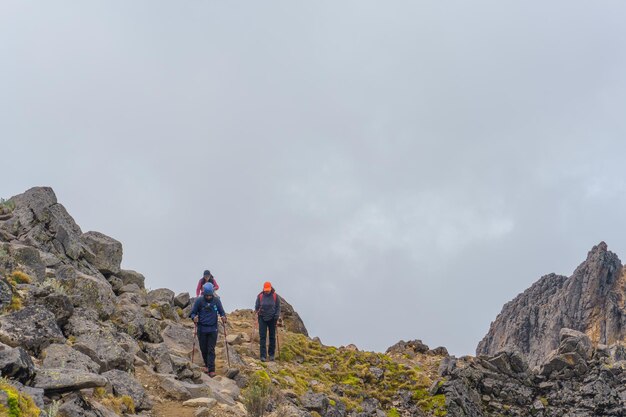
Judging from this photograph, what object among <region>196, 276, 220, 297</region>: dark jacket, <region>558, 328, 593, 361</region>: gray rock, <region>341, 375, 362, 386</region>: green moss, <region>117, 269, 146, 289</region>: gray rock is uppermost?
<region>117, 269, 146, 289</region>: gray rock

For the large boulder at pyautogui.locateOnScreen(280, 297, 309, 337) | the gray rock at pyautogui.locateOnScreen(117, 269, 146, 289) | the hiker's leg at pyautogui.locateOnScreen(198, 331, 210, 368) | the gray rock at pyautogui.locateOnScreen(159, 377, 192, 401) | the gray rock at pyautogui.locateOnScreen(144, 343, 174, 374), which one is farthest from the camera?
the large boulder at pyautogui.locateOnScreen(280, 297, 309, 337)

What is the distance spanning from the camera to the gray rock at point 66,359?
1293 cm

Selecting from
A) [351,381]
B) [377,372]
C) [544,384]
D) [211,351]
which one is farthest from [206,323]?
[544,384]

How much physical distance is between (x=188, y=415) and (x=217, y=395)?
2.00 m

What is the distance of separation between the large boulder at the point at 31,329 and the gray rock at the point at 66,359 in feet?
1.11

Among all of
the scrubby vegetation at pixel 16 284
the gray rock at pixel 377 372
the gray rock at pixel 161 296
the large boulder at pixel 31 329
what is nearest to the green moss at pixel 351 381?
the gray rock at pixel 377 372

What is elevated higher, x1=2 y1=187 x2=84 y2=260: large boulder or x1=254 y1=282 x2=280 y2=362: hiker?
x1=2 y1=187 x2=84 y2=260: large boulder

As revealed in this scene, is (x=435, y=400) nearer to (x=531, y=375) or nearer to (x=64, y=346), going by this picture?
(x=531, y=375)

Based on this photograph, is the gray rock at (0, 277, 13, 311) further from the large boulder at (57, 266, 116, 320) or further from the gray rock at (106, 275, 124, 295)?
the gray rock at (106, 275, 124, 295)

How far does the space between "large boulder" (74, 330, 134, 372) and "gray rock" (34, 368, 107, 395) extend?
8.63 ft

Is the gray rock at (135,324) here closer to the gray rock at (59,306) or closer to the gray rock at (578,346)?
the gray rock at (59,306)

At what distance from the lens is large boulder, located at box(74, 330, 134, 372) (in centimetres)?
1438

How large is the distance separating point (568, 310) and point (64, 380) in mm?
94584

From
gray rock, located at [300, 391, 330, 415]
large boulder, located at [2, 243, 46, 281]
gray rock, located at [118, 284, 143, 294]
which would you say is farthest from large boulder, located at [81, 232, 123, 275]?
gray rock, located at [300, 391, 330, 415]
